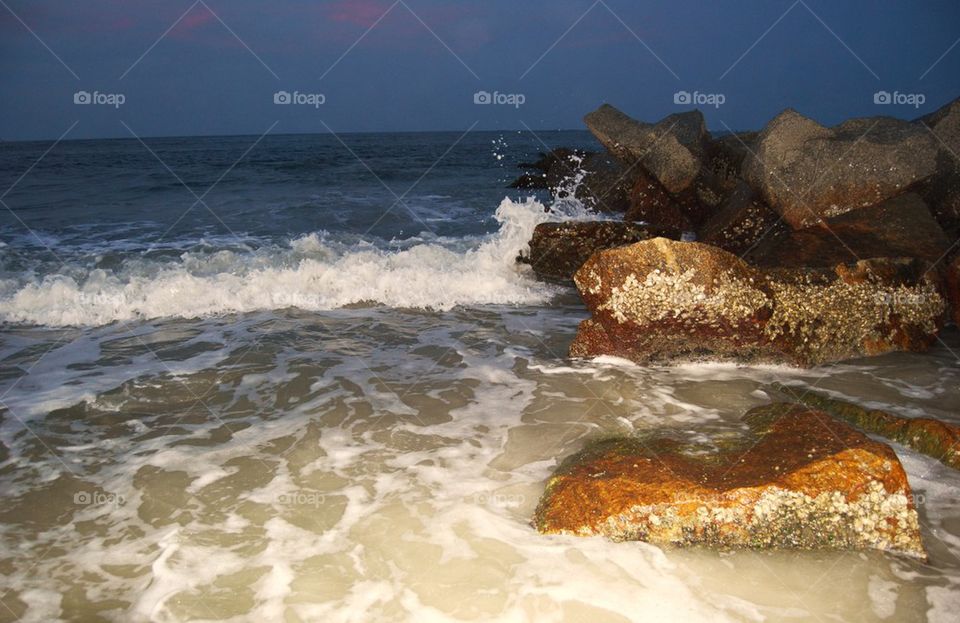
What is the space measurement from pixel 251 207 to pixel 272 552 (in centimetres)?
1323

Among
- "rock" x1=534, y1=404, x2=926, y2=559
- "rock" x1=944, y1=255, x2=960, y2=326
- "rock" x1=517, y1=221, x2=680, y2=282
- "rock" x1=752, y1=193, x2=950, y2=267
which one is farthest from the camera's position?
"rock" x1=517, y1=221, x2=680, y2=282

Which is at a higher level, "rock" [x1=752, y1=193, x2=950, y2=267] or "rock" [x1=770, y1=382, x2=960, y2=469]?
"rock" [x1=752, y1=193, x2=950, y2=267]

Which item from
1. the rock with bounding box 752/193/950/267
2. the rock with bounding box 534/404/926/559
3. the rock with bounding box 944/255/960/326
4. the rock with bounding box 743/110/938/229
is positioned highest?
the rock with bounding box 743/110/938/229

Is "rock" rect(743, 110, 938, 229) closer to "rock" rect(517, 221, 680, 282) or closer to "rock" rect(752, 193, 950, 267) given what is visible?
"rock" rect(752, 193, 950, 267)

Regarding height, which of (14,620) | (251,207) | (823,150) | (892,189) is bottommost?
(14,620)

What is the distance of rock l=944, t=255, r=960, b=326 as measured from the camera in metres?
5.64

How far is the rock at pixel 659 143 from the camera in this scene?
375 inches

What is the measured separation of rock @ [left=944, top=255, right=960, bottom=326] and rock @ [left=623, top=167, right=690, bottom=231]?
4.42m

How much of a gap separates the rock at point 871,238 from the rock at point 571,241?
5.09 ft

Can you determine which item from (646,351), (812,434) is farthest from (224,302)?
(812,434)

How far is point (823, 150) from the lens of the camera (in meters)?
6.79

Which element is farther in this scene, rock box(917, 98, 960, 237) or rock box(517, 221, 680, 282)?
rock box(517, 221, 680, 282)

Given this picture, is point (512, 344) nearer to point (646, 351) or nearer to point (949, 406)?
point (646, 351)

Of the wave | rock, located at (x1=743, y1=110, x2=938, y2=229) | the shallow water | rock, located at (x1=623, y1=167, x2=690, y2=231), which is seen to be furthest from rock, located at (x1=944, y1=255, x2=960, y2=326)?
rock, located at (x1=623, y1=167, x2=690, y2=231)
